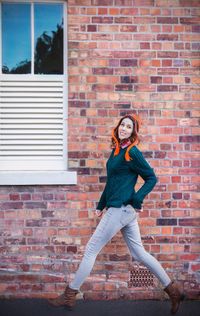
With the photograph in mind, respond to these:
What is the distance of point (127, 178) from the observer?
5.06 meters

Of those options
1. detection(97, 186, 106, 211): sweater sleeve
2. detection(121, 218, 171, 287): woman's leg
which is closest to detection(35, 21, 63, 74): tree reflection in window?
detection(97, 186, 106, 211): sweater sleeve

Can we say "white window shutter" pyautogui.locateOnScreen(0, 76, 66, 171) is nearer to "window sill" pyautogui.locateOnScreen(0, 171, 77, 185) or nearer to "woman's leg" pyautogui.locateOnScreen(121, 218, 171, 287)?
"window sill" pyautogui.locateOnScreen(0, 171, 77, 185)

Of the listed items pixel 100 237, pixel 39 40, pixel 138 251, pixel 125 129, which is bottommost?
pixel 138 251

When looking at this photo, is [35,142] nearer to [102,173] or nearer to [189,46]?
[102,173]

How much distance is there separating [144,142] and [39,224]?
141cm

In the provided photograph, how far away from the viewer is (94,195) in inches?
225

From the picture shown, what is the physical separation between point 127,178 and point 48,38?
1.86 meters

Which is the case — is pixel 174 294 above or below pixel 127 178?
below

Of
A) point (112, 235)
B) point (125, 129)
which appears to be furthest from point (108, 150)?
point (112, 235)

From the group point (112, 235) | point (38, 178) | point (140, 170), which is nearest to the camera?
point (140, 170)

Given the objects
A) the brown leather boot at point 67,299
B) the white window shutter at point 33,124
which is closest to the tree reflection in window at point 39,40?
the white window shutter at point 33,124

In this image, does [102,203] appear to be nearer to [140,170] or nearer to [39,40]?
[140,170]

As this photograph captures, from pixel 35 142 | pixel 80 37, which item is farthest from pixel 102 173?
pixel 80 37

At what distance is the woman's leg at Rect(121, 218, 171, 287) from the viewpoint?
5195 mm
